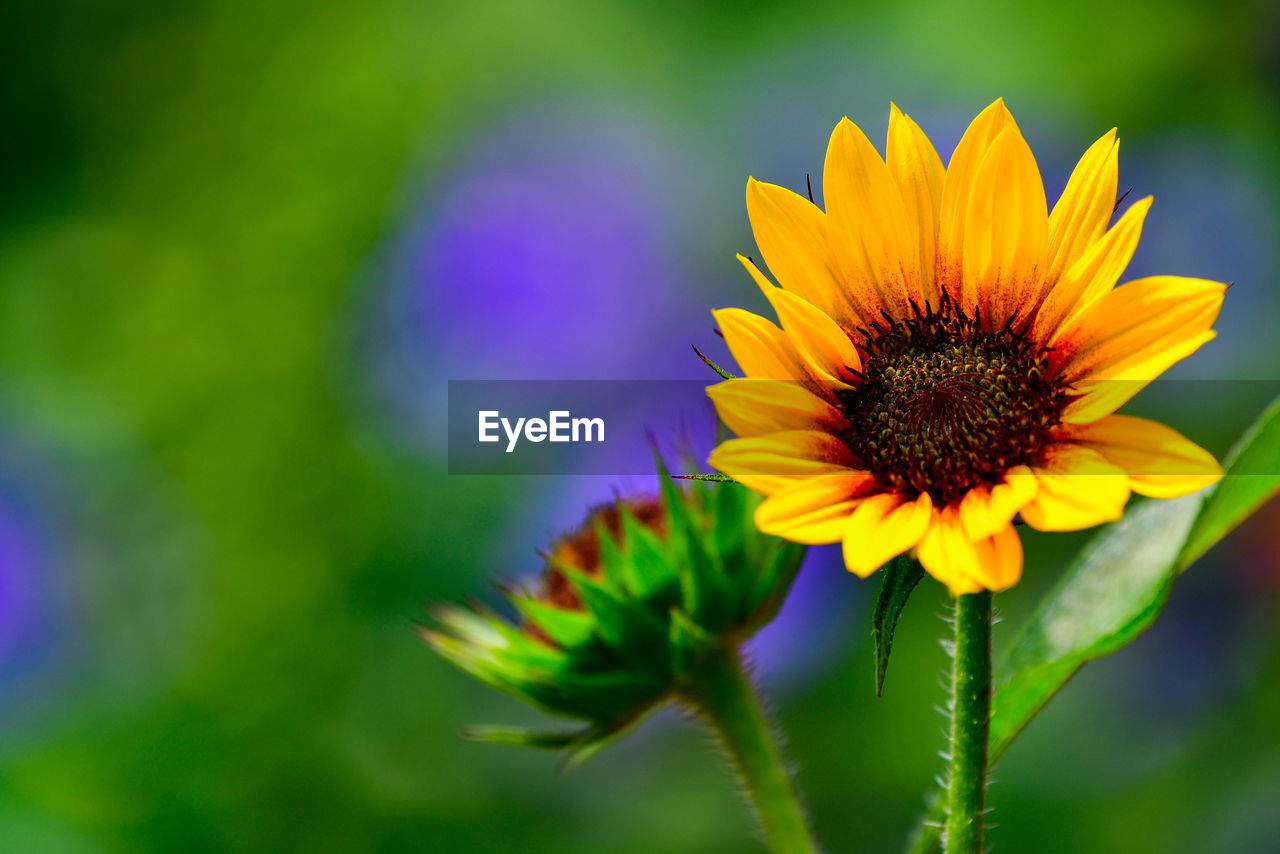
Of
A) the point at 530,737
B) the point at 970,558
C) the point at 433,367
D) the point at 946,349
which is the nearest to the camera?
the point at 970,558

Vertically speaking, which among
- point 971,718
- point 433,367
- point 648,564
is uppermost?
point 433,367

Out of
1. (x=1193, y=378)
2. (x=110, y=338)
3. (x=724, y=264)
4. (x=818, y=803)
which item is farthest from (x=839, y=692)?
(x=110, y=338)

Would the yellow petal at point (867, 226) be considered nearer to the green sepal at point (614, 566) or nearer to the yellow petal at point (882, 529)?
the yellow petal at point (882, 529)

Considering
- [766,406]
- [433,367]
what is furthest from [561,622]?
[433,367]

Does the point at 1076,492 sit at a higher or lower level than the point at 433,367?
lower

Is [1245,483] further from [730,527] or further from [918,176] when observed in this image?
[730,527]

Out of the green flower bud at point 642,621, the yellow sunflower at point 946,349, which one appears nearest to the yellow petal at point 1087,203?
the yellow sunflower at point 946,349

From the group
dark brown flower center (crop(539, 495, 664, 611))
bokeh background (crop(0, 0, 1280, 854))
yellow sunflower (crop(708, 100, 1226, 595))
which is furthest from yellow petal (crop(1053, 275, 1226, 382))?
bokeh background (crop(0, 0, 1280, 854))
